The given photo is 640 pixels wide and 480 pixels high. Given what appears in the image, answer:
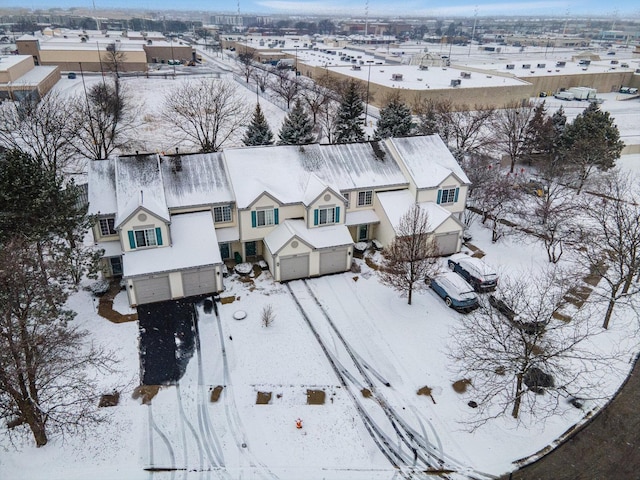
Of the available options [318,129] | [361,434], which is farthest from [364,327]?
[318,129]

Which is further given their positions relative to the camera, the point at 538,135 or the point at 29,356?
the point at 538,135

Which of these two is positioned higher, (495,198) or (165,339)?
(495,198)

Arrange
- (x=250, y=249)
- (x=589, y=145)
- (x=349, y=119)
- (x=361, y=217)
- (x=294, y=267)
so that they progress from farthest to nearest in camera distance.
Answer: (x=349, y=119)
(x=589, y=145)
(x=361, y=217)
(x=250, y=249)
(x=294, y=267)

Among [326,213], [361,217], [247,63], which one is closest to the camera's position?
[326,213]

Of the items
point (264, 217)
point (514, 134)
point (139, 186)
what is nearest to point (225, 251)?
point (264, 217)

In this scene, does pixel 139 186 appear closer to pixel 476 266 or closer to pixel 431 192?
pixel 431 192

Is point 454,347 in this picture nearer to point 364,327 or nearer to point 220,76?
point 364,327

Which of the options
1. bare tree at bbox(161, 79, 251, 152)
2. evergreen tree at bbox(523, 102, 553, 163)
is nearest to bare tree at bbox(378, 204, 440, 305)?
bare tree at bbox(161, 79, 251, 152)

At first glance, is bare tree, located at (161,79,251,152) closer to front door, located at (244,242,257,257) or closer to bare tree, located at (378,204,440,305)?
front door, located at (244,242,257,257)
